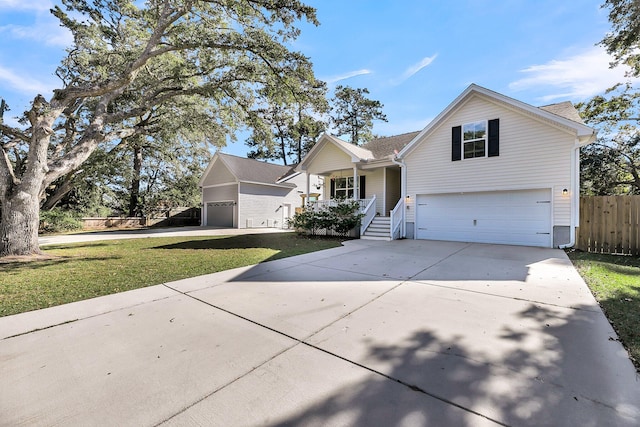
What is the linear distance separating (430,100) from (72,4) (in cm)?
1714

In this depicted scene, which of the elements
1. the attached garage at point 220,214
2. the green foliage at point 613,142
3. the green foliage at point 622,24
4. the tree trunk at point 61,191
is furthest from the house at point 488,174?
the tree trunk at point 61,191

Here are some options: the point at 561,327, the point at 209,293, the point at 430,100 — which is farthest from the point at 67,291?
the point at 430,100

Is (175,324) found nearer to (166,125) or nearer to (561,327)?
(561,327)

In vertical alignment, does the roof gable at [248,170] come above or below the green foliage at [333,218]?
above

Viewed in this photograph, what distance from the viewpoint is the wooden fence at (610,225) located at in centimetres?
811

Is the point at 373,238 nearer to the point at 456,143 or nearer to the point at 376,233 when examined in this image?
the point at 376,233

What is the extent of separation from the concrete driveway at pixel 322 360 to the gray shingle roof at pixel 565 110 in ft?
27.3

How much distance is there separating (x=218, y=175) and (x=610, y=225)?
Answer: 72.1 ft

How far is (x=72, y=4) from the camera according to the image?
11.1 metres

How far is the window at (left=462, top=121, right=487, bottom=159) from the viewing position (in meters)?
10.7

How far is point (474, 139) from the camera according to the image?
10.9 m

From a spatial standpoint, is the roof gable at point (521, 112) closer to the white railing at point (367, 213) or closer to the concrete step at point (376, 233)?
the white railing at point (367, 213)

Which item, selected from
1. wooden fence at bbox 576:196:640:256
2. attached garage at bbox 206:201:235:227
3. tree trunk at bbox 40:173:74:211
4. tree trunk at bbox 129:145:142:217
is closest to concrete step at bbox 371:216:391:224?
wooden fence at bbox 576:196:640:256

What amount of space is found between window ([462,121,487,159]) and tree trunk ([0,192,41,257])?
47.8 feet
